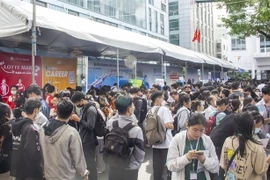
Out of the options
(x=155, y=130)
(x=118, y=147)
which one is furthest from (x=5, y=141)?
(x=155, y=130)

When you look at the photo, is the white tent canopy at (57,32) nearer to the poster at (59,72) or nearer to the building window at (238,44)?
the poster at (59,72)

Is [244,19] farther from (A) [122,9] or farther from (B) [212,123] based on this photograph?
(A) [122,9]

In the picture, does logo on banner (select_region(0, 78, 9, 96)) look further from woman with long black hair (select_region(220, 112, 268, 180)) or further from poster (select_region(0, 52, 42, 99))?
woman with long black hair (select_region(220, 112, 268, 180))

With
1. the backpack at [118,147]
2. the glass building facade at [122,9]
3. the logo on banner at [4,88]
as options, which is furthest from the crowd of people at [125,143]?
the glass building facade at [122,9]

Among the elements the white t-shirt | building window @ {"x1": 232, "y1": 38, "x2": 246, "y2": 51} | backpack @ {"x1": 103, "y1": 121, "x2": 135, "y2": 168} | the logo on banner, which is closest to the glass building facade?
building window @ {"x1": 232, "y1": 38, "x2": 246, "y2": 51}

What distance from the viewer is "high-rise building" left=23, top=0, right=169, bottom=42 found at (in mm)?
25864

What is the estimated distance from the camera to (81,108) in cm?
466

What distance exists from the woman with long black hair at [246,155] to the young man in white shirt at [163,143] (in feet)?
5.54

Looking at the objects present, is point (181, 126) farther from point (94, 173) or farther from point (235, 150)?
point (235, 150)

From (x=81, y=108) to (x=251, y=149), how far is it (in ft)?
9.04

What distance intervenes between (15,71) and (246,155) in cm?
741

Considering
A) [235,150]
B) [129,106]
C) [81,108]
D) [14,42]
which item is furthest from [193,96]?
[14,42]

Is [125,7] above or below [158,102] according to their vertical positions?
above

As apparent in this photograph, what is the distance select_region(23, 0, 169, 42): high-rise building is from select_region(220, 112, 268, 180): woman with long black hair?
22243 millimetres
